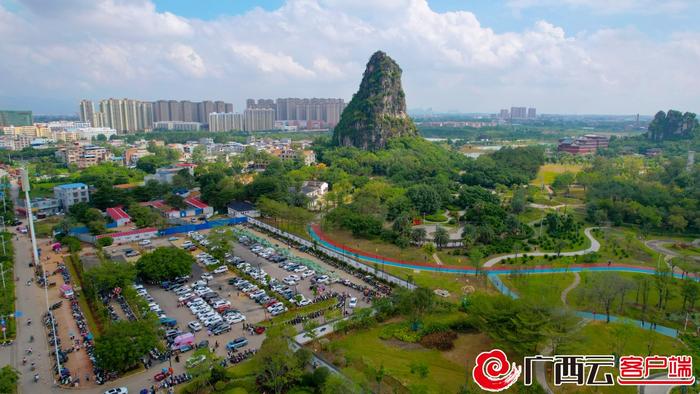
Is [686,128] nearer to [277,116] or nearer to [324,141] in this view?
[324,141]

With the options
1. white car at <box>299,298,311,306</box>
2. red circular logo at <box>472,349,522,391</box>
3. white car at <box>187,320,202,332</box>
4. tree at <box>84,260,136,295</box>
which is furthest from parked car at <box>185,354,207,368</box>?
red circular logo at <box>472,349,522,391</box>

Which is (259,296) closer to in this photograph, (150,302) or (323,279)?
(323,279)

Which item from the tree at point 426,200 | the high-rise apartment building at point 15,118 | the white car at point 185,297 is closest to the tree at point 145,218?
the white car at point 185,297

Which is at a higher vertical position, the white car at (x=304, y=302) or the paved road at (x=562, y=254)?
the paved road at (x=562, y=254)

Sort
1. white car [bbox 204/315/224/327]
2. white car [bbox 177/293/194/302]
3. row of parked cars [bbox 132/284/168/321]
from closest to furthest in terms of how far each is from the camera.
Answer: white car [bbox 204/315/224/327] < row of parked cars [bbox 132/284/168/321] < white car [bbox 177/293/194/302]

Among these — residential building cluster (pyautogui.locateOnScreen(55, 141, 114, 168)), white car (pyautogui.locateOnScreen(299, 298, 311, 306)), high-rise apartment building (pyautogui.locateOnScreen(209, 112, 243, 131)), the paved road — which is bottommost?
white car (pyautogui.locateOnScreen(299, 298, 311, 306))

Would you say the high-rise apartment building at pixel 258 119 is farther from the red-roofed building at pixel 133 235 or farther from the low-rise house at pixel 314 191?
the red-roofed building at pixel 133 235

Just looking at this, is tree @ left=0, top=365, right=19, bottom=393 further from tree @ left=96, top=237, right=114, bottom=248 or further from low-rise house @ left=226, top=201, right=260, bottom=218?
low-rise house @ left=226, top=201, right=260, bottom=218
